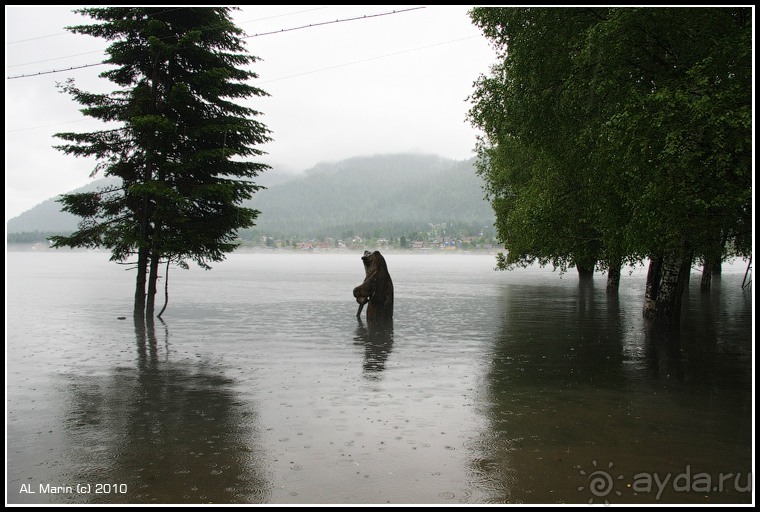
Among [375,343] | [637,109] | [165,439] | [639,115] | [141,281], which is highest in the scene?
[637,109]

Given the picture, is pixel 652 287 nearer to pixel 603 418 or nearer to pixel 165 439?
pixel 603 418

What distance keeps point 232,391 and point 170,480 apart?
4.31 metres

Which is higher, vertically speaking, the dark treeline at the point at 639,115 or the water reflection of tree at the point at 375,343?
the dark treeline at the point at 639,115

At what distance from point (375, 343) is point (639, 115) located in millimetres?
8679

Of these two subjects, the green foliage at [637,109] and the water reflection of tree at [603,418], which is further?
the green foliage at [637,109]

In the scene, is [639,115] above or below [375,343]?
above

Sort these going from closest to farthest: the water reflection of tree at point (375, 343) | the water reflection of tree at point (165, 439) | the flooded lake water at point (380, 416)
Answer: the water reflection of tree at point (165, 439), the flooded lake water at point (380, 416), the water reflection of tree at point (375, 343)

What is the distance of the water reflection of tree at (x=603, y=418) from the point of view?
6.33 metres

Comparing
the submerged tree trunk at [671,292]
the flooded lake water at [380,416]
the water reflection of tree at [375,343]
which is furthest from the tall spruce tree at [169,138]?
the submerged tree trunk at [671,292]

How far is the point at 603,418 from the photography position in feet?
28.4

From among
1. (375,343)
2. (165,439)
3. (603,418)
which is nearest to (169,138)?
(375,343)

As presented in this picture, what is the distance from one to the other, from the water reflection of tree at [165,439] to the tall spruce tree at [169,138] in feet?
29.3

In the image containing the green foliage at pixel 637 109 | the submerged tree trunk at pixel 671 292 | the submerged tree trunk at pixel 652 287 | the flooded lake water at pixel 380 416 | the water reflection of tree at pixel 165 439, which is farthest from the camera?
the submerged tree trunk at pixel 652 287

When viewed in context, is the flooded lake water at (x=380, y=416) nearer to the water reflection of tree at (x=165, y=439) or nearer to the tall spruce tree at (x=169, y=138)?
the water reflection of tree at (x=165, y=439)
